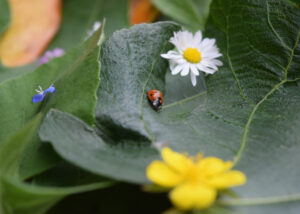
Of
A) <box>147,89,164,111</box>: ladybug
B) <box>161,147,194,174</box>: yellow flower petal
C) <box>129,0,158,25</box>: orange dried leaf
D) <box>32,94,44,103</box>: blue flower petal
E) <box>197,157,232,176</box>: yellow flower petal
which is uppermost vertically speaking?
<box>129,0,158,25</box>: orange dried leaf

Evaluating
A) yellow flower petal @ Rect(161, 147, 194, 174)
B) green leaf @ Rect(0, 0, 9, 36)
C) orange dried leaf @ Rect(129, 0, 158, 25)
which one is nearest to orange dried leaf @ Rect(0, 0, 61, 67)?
green leaf @ Rect(0, 0, 9, 36)

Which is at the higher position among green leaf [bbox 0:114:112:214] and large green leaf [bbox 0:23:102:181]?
large green leaf [bbox 0:23:102:181]

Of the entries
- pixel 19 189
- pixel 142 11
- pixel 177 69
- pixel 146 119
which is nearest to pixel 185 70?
pixel 177 69

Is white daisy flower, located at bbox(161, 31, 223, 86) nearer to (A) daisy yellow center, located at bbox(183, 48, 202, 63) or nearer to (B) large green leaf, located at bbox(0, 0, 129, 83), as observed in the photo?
(A) daisy yellow center, located at bbox(183, 48, 202, 63)

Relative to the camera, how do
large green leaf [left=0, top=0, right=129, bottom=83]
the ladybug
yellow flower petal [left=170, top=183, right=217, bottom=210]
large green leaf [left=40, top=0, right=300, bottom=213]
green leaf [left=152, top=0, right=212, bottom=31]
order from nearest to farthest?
yellow flower petal [left=170, top=183, right=217, bottom=210]
large green leaf [left=40, top=0, right=300, bottom=213]
the ladybug
green leaf [left=152, top=0, right=212, bottom=31]
large green leaf [left=0, top=0, right=129, bottom=83]

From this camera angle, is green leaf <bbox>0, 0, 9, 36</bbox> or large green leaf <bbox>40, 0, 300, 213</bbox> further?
green leaf <bbox>0, 0, 9, 36</bbox>

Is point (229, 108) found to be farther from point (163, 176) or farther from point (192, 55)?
point (163, 176)

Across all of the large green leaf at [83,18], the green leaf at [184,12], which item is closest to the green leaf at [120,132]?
the green leaf at [184,12]

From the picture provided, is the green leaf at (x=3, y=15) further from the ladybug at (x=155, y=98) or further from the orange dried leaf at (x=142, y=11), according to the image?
the ladybug at (x=155, y=98)
